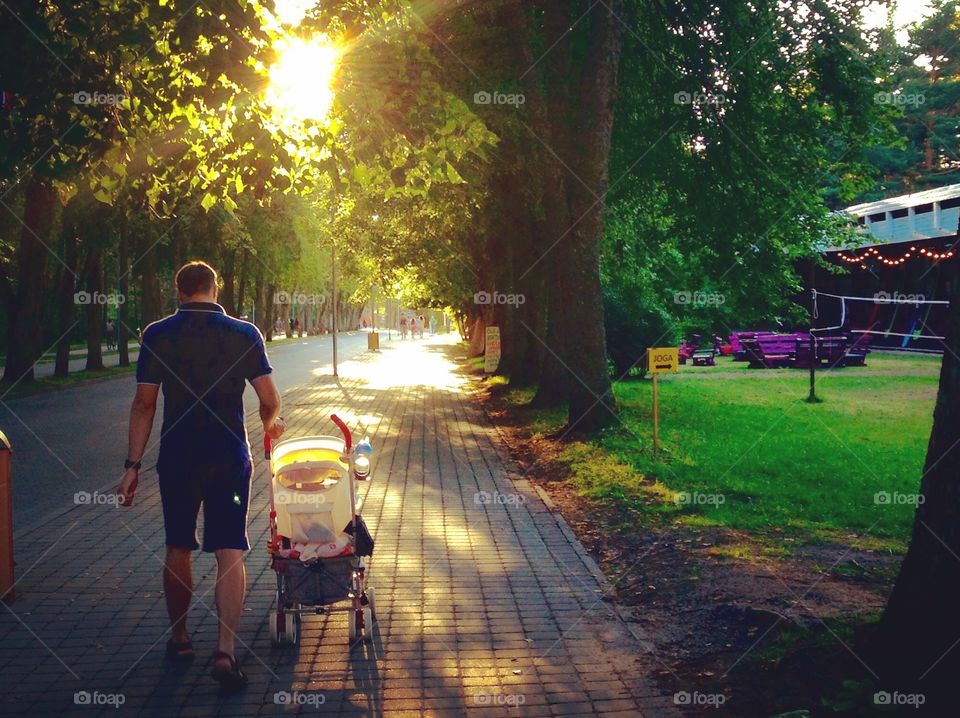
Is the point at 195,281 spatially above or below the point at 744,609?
above

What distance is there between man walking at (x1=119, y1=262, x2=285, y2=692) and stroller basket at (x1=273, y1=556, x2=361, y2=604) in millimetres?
329

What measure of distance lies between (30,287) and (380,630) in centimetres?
2168

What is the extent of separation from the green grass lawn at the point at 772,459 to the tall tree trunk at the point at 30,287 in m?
12.5

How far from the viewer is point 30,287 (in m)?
24.3

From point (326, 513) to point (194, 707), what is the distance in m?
1.32
